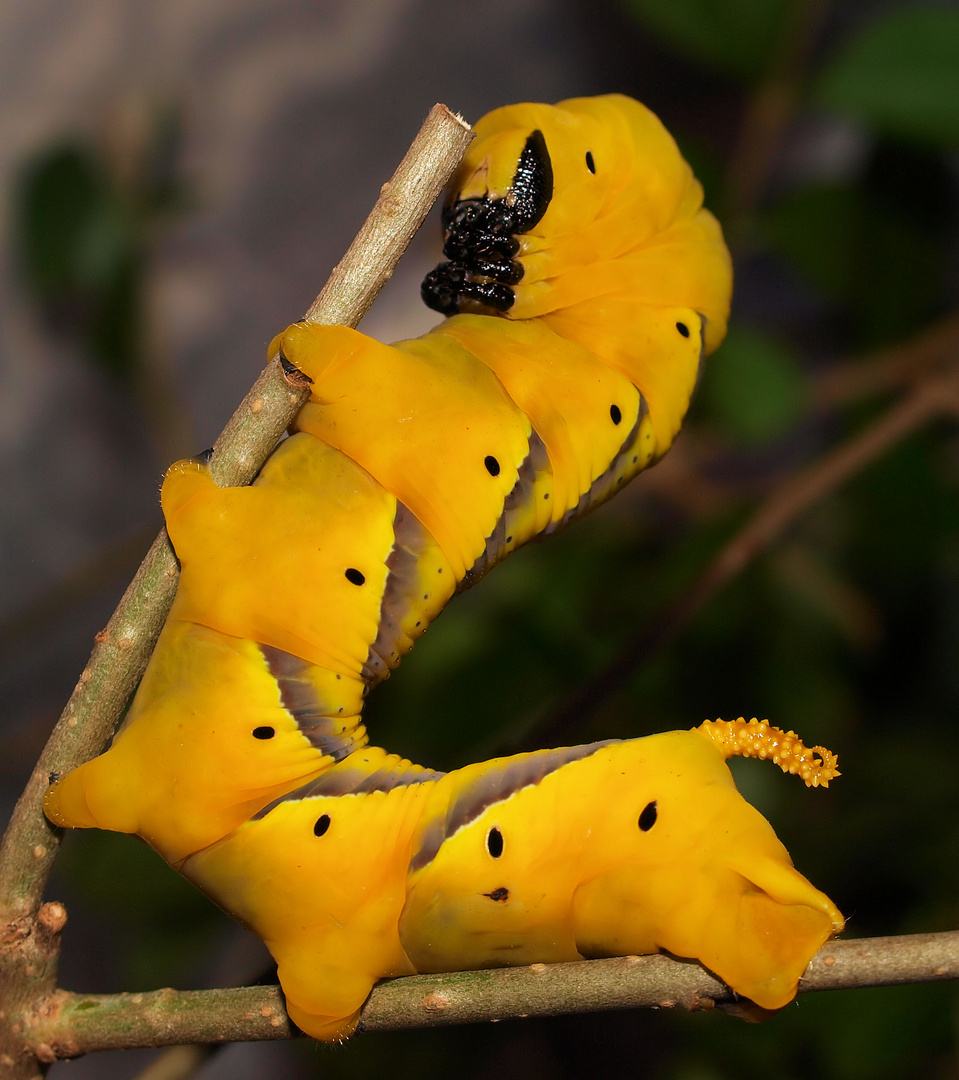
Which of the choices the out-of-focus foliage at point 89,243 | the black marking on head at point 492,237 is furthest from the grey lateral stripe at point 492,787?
the out-of-focus foliage at point 89,243

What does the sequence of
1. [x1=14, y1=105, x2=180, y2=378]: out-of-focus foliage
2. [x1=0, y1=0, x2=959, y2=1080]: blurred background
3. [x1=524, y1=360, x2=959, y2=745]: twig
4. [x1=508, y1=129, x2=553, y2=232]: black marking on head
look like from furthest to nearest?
[x1=14, y1=105, x2=180, y2=378]: out-of-focus foliage, [x1=0, y1=0, x2=959, y2=1080]: blurred background, [x1=524, y1=360, x2=959, y2=745]: twig, [x1=508, y1=129, x2=553, y2=232]: black marking on head

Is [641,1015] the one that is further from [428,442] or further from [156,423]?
[428,442]

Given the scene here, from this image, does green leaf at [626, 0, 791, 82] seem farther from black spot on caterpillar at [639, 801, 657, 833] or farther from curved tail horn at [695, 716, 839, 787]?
black spot on caterpillar at [639, 801, 657, 833]

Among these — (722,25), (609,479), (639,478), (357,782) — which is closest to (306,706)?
(357,782)

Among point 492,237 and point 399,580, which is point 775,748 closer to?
point 399,580

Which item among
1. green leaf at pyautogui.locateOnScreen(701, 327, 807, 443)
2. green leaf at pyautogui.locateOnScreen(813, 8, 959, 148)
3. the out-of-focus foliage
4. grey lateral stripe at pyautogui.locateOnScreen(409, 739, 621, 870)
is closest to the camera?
grey lateral stripe at pyautogui.locateOnScreen(409, 739, 621, 870)

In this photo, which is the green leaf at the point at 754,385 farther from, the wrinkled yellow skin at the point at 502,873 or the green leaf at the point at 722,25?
the wrinkled yellow skin at the point at 502,873

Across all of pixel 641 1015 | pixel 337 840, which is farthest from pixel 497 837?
pixel 641 1015

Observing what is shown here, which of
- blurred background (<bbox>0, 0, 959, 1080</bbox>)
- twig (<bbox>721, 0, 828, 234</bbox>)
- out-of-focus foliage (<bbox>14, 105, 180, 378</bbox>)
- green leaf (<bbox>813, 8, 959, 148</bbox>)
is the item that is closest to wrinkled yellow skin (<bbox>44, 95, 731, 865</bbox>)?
blurred background (<bbox>0, 0, 959, 1080</bbox>)
